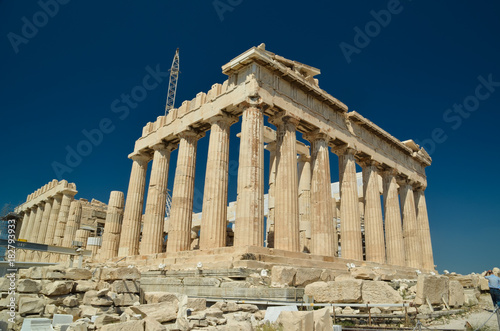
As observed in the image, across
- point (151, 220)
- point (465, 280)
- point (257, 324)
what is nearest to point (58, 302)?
point (257, 324)

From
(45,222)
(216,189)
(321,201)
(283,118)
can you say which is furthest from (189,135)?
(45,222)

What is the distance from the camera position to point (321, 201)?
72.4 feet

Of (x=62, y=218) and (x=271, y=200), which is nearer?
(x=271, y=200)

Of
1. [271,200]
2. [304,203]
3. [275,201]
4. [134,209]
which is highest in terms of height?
[271,200]

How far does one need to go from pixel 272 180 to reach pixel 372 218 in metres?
7.46

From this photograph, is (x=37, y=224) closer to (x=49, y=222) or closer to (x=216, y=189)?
(x=49, y=222)

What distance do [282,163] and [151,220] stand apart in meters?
9.88

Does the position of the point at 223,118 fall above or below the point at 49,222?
above

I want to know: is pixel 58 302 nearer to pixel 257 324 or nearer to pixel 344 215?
pixel 257 324

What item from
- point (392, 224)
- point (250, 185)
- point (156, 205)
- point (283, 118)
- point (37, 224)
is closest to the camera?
point (250, 185)

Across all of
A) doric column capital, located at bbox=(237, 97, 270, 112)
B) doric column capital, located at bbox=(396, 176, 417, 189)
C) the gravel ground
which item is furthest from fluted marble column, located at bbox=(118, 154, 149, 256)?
doric column capital, located at bbox=(396, 176, 417, 189)

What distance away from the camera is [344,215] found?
24.2 m

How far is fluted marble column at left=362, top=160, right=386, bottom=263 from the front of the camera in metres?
25.5

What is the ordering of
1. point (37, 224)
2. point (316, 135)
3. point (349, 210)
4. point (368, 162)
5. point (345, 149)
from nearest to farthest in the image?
point (316, 135) → point (349, 210) → point (345, 149) → point (368, 162) → point (37, 224)
